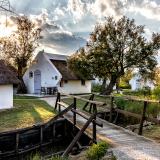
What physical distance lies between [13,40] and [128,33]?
1441cm

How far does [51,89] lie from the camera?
34.4m

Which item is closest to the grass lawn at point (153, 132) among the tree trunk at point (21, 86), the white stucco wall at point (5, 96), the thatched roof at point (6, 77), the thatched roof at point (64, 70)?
the thatched roof at point (6, 77)

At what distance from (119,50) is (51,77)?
8301 mm

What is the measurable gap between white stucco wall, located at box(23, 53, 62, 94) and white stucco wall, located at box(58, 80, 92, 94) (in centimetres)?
153

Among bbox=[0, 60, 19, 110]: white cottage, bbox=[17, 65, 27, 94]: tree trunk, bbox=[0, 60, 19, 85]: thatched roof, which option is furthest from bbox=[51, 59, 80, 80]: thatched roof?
bbox=[0, 60, 19, 110]: white cottage

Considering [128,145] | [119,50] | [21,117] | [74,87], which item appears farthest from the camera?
[74,87]

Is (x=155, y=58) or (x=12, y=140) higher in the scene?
(x=155, y=58)

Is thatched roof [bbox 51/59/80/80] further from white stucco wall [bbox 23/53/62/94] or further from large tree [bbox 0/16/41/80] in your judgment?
large tree [bbox 0/16/41/80]

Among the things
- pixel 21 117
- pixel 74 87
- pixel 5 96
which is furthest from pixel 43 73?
pixel 21 117

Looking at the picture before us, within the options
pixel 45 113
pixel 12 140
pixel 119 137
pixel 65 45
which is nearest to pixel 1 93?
pixel 45 113

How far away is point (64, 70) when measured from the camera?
119 ft

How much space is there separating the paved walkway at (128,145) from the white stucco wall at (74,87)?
23.4 m

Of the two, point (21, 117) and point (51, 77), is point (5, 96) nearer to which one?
point (21, 117)

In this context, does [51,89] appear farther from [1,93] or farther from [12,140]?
[12,140]
